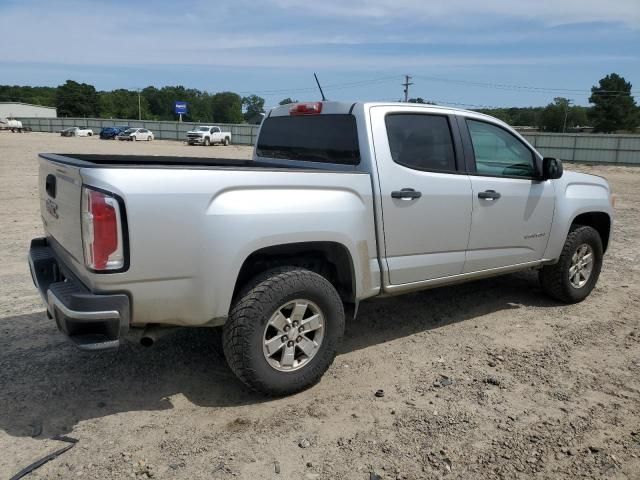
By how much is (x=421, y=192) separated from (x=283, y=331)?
1474 mm

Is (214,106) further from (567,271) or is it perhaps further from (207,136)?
(567,271)

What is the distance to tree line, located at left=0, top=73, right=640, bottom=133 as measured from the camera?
86688mm

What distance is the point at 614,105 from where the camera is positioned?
3381 inches

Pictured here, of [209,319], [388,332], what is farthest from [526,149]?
[209,319]

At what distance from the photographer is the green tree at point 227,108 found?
130 meters

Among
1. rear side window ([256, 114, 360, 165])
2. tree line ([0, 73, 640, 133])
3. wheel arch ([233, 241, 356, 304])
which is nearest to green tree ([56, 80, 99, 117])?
tree line ([0, 73, 640, 133])

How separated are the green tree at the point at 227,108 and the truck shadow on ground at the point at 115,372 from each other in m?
129

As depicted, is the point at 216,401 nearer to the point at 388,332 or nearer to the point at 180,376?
the point at 180,376

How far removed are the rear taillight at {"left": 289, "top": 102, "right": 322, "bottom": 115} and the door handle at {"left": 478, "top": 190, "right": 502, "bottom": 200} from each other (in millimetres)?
1476

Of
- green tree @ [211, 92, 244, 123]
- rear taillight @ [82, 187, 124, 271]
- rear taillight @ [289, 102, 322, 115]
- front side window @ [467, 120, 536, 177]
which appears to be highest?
green tree @ [211, 92, 244, 123]

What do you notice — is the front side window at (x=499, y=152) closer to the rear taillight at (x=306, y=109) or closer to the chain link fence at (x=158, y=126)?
the rear taillight at (x=306, y=109)

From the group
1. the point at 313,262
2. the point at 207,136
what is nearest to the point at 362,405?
the point at 313,262

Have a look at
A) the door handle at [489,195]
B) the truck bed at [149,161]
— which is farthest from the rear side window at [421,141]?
the truck bed at [149,161]

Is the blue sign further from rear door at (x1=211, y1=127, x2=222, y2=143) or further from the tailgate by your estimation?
the tailgate
